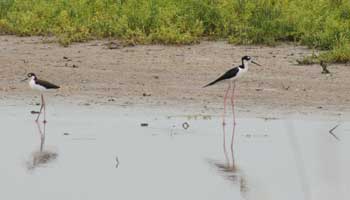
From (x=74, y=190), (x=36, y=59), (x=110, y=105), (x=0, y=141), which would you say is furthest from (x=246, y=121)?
(x=36, y=59)

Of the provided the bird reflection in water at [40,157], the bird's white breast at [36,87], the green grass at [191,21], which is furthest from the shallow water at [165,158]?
the green grass at [191,21]

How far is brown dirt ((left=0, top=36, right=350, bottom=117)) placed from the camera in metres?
12.6

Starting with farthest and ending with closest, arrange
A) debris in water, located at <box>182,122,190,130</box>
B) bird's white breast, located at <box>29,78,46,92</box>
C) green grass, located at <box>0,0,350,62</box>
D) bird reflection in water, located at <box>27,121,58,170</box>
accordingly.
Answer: green grass, located at <box>0,0,350,62</box> < bird's white breast, located at <box>29,78,46,92</box> < debris in water, located at <box>182,122,190,130</box> < bird reflection in water, located at <box>27,121,58,170</box>

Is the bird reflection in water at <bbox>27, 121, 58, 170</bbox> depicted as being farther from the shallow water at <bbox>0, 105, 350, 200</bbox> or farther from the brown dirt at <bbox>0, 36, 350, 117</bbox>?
the brown dirt at <bbox>0, 36, 350, 117</bbox>

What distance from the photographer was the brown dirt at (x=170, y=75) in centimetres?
1265

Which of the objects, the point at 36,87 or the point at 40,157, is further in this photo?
the point at 36,87

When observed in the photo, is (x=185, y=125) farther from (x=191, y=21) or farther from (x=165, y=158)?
(x=191, y=21)

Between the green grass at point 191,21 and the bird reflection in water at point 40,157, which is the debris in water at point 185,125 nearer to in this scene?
the bird reflection in water at point 40,157

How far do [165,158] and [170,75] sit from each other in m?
4.48

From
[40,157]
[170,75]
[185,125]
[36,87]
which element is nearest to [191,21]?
[170,75]

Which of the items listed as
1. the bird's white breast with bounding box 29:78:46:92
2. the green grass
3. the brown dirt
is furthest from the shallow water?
the green grass

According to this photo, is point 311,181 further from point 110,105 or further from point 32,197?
point 110,105

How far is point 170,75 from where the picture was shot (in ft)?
45.9

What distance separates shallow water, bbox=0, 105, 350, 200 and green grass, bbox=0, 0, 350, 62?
11.7 feet
